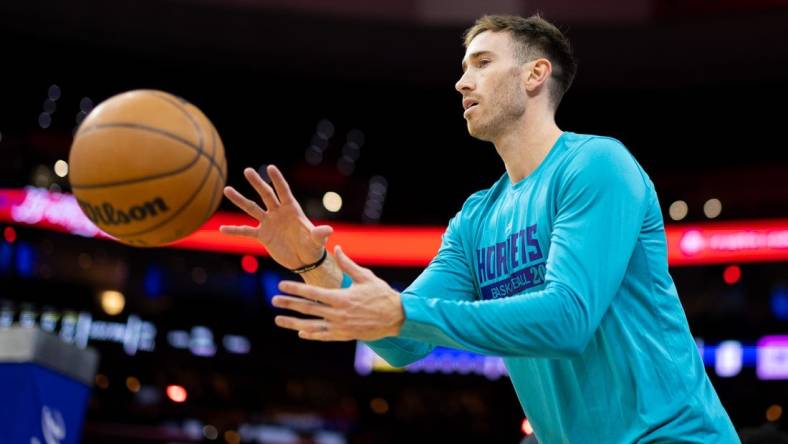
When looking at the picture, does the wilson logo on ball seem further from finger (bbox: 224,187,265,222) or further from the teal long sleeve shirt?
the teal long sleeve shirt

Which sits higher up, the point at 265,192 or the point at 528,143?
the point at 528,143

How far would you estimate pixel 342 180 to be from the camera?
17406 mm

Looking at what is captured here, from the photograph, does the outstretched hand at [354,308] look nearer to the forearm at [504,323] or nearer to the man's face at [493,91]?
the forearm at [504,323]

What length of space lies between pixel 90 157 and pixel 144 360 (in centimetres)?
1321

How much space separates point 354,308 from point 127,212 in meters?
1.13

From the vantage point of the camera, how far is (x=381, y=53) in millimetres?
15594

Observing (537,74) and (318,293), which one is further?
(537,74)

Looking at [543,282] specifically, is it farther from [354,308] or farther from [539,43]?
[539,43]

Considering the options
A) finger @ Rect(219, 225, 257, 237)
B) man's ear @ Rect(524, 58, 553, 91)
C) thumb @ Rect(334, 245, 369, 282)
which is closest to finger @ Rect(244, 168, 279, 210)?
finger @ Rect(219, 225, 257, 237)

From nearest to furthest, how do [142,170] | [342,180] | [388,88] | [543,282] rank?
[543,282] → [142,170] → [388,88] → [342,180]

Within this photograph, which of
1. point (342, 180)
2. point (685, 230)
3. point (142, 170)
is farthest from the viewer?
point (342, 180)

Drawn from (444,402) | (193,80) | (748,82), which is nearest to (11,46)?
(193,80)

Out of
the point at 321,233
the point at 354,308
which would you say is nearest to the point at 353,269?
the point at 354,308

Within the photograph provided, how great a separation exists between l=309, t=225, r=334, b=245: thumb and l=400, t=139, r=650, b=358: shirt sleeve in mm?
532
